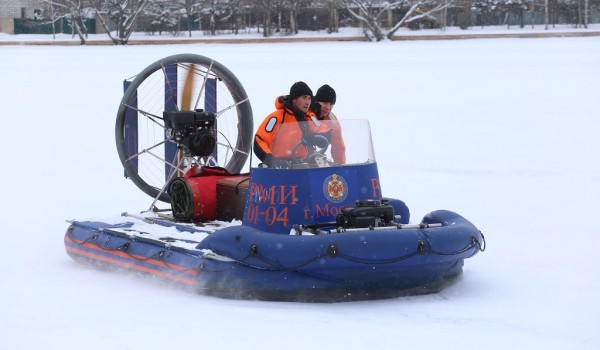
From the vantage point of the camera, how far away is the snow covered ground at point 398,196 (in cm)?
517

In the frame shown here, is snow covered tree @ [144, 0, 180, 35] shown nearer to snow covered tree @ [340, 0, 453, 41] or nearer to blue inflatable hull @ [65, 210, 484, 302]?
snow covered tree @ [340, 0, 453, 41]

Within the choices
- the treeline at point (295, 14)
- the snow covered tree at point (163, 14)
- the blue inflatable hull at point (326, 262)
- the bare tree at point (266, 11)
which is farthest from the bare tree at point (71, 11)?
the blue inflatable hull at point (326, 262)

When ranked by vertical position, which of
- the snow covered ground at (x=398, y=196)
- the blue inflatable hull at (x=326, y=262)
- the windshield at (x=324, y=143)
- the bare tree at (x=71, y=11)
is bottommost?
the snow covered ground at (x=398, y=196)

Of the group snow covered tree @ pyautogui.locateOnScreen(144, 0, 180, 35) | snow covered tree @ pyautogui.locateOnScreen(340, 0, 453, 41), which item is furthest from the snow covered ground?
snow covered tree @ pyautogui.locateOnScreen(144, 0, 180, 35)

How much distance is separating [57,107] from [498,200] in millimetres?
9834

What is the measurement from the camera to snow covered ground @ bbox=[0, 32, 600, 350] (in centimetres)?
517

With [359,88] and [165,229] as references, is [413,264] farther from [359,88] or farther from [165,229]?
[359,88]

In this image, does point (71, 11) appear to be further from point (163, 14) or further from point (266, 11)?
point (266, 11)

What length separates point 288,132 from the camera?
6.39 meters

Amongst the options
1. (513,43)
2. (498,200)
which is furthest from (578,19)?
(498,200)

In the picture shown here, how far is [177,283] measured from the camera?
6219mm

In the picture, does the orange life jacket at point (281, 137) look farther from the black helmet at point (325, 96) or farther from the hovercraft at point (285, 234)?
the black helmet at point (325, 96)

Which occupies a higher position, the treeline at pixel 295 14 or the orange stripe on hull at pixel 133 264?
the treeline at pixel 295 14

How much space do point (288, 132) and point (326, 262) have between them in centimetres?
103
